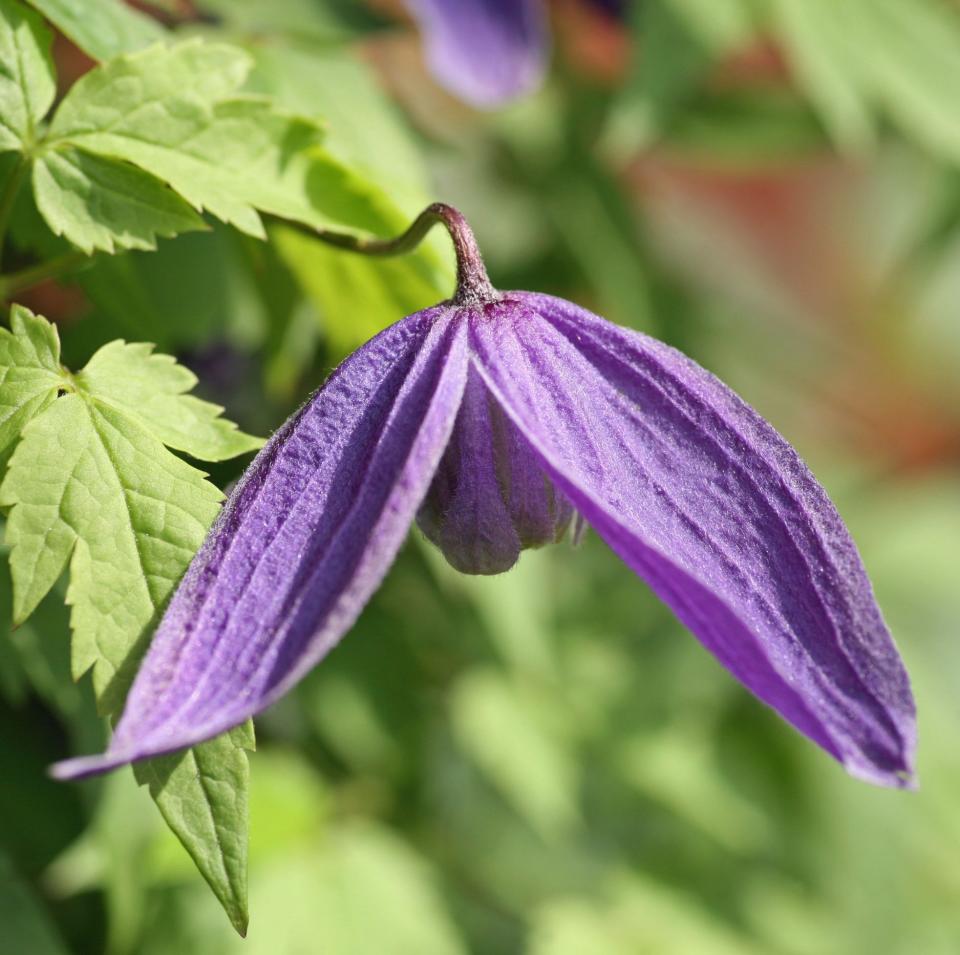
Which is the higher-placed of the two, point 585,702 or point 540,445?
point 540,445

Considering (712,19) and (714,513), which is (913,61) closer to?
(712,19)

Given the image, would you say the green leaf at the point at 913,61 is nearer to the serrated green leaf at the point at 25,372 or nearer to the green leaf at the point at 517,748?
the green leaf at the point at 517,748

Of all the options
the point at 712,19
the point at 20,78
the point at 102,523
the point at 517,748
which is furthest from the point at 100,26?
the point at 517,748

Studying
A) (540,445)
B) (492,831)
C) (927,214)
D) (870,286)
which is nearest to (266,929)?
(492,831)

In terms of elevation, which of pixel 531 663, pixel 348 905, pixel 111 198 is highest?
pixel 111 198

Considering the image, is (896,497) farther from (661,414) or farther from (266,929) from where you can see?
(661,414)

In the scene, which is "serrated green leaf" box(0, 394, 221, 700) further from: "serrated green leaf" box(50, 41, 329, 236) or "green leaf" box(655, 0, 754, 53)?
"green leaf" box(655, 0, 754, 53)
